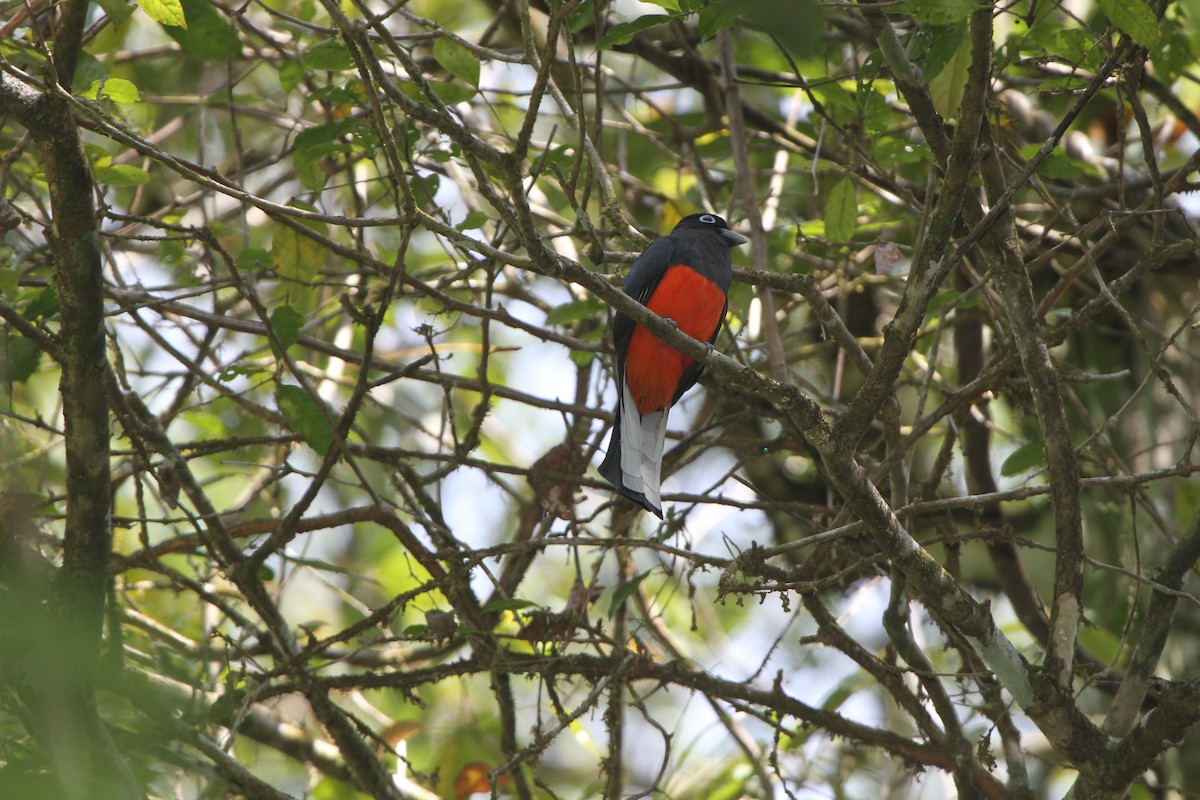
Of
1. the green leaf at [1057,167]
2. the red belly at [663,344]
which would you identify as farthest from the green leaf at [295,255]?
the green leaf at [1057,167]

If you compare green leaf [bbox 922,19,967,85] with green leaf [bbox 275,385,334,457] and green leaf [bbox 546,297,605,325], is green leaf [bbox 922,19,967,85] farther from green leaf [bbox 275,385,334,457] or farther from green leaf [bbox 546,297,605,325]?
green leaf [bbox 275,385,334,457]

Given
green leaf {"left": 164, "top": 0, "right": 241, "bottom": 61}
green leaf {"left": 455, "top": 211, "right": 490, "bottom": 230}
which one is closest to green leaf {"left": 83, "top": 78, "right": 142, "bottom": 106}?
green leaf {"left": 164, "top": 0, "right": 241, "bottom": 61}

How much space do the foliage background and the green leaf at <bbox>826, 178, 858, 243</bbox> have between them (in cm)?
1

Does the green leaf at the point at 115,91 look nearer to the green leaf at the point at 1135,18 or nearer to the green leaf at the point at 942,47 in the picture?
the green leaf at the point at 942,47

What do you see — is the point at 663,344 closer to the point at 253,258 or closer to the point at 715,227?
the point at 715,227

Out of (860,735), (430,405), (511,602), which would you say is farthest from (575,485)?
(430,405)

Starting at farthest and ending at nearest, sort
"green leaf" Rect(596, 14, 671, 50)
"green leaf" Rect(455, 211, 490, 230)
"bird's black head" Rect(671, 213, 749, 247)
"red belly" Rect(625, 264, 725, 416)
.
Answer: "bird's black head" Rect(671, 213, 749, 247), "red belly" Rect(625, 264, 725, 416), "green leaf" Rect(455, 211, 490, 230), "green leaf" Rect(596, 14, 671, 50)

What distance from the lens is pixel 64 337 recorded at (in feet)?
9.37

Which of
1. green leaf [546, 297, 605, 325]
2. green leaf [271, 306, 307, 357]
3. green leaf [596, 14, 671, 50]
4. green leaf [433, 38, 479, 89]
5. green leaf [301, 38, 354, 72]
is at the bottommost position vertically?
green leaf [271, 306, 307, 357]

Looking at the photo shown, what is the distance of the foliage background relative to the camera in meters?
2.55

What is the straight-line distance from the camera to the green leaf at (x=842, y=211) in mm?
3721

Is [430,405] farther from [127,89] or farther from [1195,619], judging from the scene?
[1195,619]

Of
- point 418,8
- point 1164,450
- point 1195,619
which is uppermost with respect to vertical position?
point 418,8

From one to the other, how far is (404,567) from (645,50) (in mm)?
3265
